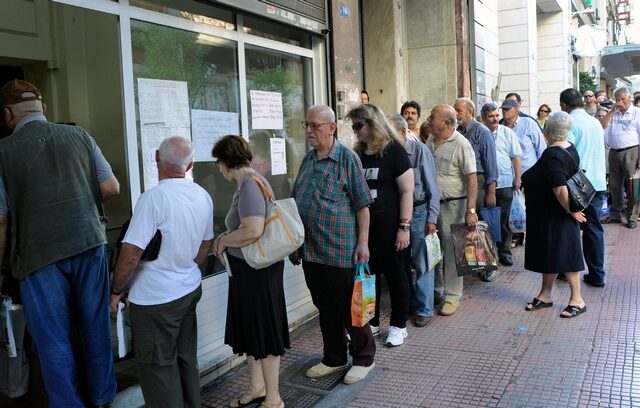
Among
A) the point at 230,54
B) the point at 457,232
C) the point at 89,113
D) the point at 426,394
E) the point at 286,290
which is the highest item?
the point at 230,54

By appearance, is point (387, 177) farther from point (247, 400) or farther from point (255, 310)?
point (247, 400)

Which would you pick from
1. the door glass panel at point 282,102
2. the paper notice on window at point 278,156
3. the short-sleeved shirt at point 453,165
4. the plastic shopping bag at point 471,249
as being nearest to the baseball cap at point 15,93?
the door glass panel at point 282,102

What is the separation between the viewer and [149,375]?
2.95 meters

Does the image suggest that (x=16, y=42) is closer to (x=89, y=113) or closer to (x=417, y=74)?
(x=89, y=113)

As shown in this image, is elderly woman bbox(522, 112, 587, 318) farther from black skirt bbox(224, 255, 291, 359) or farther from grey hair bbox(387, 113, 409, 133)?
black skirt bbox(224, 255, 291, 359)

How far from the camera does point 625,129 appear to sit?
28.9ft

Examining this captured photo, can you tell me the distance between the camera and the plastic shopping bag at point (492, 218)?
5992mm

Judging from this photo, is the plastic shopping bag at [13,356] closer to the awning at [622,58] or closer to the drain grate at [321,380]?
the drain grate at [321,380]

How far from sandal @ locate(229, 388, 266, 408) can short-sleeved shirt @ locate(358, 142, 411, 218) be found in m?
1.51

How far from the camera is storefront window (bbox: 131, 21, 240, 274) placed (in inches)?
161

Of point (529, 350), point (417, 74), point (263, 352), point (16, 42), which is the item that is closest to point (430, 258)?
point (529, 350)

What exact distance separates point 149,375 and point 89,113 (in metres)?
2.44

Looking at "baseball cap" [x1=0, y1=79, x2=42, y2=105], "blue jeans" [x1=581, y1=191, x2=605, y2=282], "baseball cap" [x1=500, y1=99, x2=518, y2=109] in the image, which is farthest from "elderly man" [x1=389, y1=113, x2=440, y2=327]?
"baseball cap" [x1=500, y1=99, x2=518, y2=109]

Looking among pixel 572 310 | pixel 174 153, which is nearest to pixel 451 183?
pixel 572 310
